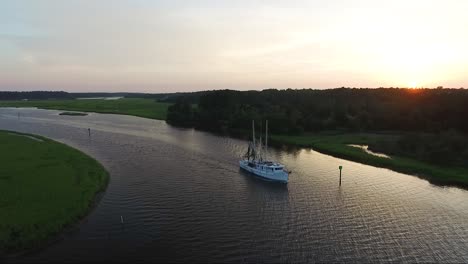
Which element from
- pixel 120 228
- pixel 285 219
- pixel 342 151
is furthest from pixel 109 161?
pixel 342 151

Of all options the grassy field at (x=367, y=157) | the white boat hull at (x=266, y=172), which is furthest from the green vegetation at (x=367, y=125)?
the white boat hull at (x=266, y=172)

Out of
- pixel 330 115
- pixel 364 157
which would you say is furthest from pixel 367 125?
pixel 364 157

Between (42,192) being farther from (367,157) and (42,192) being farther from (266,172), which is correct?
(367,157)

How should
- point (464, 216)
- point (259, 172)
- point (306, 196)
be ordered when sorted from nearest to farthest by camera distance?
point (464, 216), point (306, 196), point (259, 172)

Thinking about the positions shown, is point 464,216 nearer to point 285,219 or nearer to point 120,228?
point 285,219

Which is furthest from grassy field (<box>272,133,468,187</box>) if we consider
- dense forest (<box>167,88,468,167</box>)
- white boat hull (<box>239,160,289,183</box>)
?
white boat hull (<box>239,160,289,183</box>)

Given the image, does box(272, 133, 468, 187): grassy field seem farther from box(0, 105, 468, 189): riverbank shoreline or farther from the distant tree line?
the distant tree line
